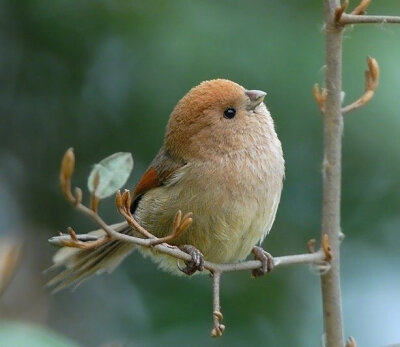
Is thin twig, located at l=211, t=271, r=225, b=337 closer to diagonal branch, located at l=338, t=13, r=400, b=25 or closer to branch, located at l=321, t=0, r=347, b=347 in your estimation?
branch, located at l=321, t=0, r=347, b=347

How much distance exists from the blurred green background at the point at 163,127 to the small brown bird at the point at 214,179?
1.54 ft

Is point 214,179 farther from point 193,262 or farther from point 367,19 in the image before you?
point 367,19

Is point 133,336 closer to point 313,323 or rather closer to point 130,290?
point 130,290

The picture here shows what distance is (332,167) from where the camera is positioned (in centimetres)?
282

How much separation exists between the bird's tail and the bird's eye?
708mm

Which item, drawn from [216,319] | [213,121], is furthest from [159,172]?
[216,319]

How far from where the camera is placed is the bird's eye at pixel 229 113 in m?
3.52

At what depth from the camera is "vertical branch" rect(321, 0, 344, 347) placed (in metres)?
2.73

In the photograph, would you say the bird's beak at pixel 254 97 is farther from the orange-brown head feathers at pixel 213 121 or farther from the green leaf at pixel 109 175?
the green leaf at pixel 109 175

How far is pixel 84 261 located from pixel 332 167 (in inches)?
52.9

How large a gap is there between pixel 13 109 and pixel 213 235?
6.95 ft

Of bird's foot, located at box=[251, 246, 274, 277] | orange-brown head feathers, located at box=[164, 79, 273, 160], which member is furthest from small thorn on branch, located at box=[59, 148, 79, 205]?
orange-brown head feathers, located at box=[164, 79, 273, 160]

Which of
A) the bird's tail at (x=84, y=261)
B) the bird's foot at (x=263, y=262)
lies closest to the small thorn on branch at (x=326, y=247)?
the bird's foot at (x=263, y=262)

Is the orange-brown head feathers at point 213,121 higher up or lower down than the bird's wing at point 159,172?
higher up
